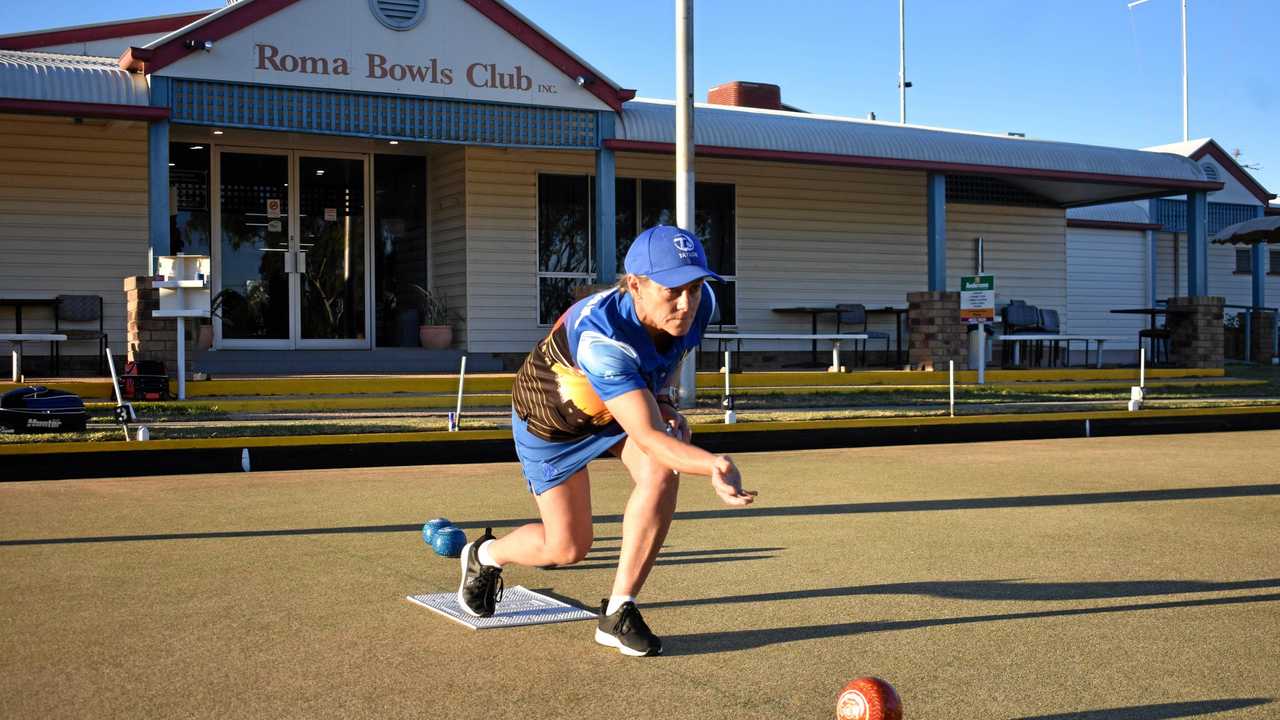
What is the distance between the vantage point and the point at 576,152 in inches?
749

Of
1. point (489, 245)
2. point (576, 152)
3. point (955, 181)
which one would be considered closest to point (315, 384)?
point (489, 245)

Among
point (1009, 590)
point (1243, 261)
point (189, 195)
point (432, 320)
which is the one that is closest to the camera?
point (1009, 590)

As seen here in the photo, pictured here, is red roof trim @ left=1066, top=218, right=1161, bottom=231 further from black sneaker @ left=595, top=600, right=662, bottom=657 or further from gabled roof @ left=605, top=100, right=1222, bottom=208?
black sneaker @ left=595, top=600, right=662, bottom=657

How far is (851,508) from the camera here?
7.88 metres

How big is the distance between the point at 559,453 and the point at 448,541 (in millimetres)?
1805

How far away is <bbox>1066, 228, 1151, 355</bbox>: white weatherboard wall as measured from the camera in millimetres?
28172

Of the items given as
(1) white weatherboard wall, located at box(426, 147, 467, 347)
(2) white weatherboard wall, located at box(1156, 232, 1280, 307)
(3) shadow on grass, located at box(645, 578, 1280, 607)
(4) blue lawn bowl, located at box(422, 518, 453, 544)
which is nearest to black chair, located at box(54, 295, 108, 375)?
(1) white weatherboard wall, located at box(426, 147, 467, 347)

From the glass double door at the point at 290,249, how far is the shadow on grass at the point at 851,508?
11065mm

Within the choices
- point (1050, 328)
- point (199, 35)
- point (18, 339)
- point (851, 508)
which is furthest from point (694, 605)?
point (1050, 328)

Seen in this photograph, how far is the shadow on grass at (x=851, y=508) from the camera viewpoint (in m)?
6.86

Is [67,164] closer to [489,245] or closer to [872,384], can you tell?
[489,245]

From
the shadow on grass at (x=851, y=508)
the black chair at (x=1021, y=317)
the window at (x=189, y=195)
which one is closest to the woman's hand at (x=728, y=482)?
the shadow on grass at (x=851, y=508)

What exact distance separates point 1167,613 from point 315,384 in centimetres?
1100

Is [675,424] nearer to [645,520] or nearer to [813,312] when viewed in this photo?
[645,520]
